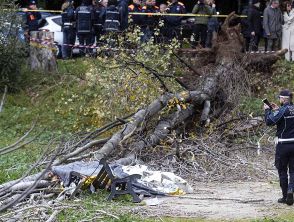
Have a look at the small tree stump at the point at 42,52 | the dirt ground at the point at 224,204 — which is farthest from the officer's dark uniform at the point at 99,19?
the dirt ground at the point at 224,204

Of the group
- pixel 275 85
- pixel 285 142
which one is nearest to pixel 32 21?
pixel 275 85

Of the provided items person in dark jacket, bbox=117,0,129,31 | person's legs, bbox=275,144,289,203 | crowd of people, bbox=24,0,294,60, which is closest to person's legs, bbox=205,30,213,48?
crowd of people, bbox=24,0,294,60

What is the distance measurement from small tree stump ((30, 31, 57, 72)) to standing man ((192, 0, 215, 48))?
153 inches

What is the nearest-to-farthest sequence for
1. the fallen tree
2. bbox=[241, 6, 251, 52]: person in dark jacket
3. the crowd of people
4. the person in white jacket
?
the fallen tree, the crowd of people, the person in white jacket, bbox=[241, 6, 251, 52]: person in dark jacket

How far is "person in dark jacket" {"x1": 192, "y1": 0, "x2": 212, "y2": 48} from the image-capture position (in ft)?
62.6

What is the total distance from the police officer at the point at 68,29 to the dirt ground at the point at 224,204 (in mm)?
9018

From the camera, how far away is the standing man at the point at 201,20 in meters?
19.1

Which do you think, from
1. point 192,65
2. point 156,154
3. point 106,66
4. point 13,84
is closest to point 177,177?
point 156,154

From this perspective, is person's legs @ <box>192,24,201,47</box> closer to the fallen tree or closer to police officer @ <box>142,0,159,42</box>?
police officer @ <box>142,0,159,42</box>

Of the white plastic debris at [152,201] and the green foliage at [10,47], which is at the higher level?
the green foliage at [10,47]

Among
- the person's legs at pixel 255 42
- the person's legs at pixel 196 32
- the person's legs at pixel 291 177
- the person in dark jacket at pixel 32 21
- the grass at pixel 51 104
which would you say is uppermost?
the person in dark jacket at pixel 32 21

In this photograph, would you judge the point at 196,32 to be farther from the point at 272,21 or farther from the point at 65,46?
the point at 65,46

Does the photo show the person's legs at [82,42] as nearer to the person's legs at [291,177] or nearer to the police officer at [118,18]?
the police officer at [118,18]

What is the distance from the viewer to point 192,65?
16656 mm
